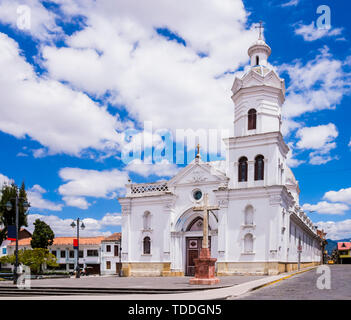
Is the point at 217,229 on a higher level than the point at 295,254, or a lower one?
higher

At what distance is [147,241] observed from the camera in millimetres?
37406

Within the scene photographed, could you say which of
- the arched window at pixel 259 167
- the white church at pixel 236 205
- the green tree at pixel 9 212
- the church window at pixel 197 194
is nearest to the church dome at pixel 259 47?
the white church at pixel 236 205

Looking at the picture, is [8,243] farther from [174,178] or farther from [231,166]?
[231,166]

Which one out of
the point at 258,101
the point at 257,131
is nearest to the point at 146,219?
the point at 257,131

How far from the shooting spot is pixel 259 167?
33.4 m

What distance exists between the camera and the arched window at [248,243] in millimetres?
32281

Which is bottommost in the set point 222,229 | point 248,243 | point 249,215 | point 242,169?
point 248,243

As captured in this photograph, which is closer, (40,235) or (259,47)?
(259,47)

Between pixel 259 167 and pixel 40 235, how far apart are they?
33.9 m

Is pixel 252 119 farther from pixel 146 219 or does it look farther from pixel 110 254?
pixel 110 254
